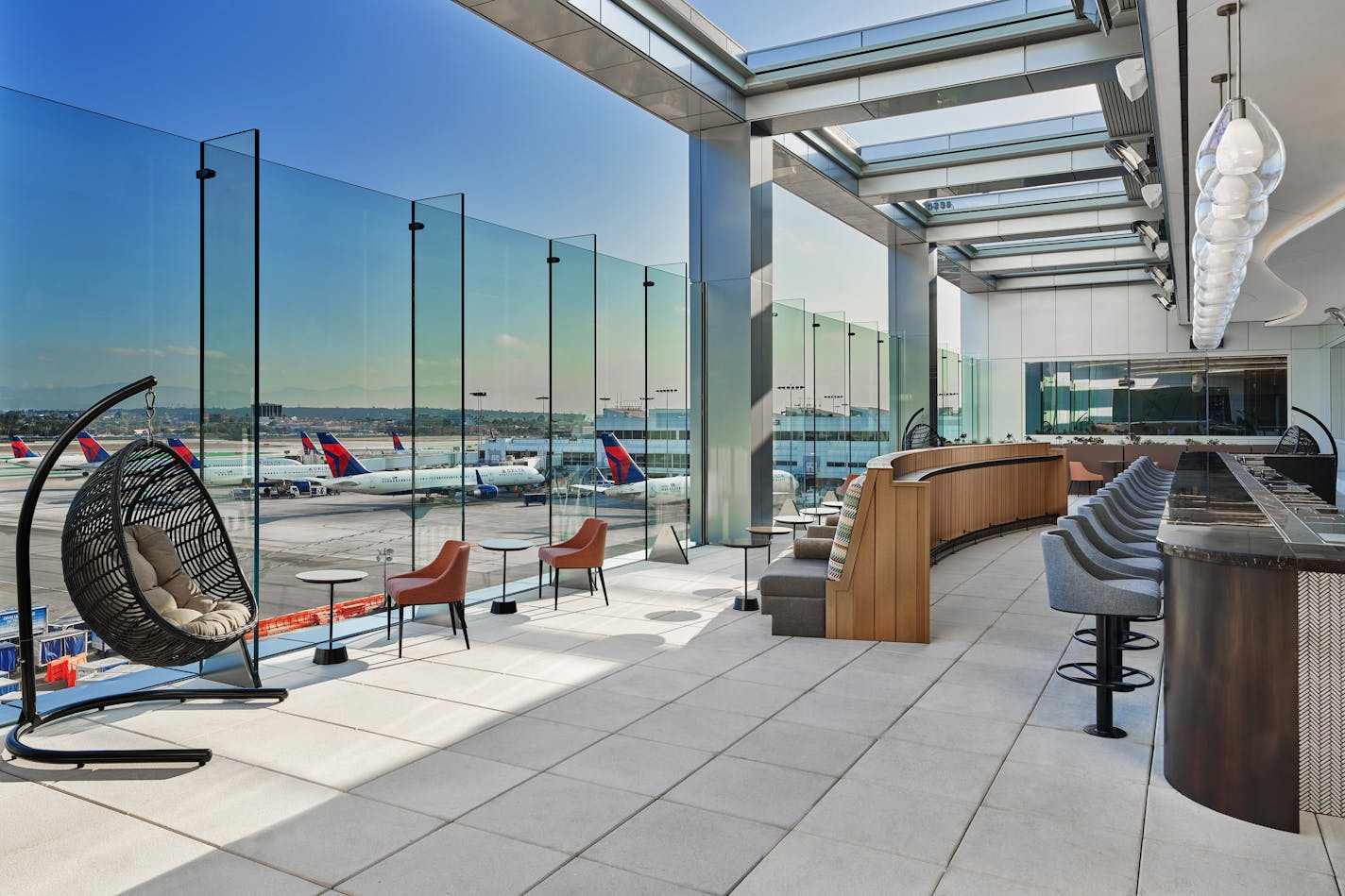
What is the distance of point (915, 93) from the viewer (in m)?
9.66

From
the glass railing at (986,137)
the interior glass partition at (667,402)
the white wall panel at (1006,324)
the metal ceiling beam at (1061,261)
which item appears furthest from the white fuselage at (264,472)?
the white wall panel at (1006,324)

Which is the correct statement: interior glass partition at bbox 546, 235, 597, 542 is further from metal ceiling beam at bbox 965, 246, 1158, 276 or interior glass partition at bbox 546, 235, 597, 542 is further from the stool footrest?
metal ceiling beam at bbox 965, 246, 1158, 276

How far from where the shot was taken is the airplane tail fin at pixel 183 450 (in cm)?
506

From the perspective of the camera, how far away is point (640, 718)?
4.39 m

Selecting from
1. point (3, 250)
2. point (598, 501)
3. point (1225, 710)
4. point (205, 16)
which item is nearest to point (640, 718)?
point (1225, 710)

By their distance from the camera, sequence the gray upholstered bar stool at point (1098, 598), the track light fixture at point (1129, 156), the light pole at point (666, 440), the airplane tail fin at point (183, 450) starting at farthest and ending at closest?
the light pole at point (666, 440) < the track light fixture at point (1129, 156) < the airplane tail fin at point (183, 450) < the gray upholstered bar stool at point (1098, 598)

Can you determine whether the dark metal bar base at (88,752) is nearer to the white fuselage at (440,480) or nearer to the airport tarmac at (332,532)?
the airport tarmac at (332,532)

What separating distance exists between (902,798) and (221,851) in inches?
95.2

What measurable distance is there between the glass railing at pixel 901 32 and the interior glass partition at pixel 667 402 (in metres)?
2.56

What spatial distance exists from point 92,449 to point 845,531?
450cm

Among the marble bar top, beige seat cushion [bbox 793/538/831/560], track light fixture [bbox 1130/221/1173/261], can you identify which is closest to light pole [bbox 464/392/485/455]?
beige seat cushion [bbox 793/538/831/560]

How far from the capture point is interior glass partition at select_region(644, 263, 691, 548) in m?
9.84

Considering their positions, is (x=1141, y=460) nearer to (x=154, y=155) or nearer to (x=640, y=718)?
(x=640, y=718)

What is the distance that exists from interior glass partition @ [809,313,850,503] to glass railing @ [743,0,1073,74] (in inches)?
139
